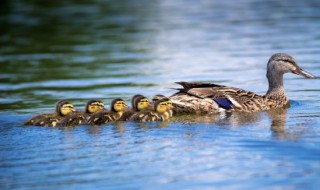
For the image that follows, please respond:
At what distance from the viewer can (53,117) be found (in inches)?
430

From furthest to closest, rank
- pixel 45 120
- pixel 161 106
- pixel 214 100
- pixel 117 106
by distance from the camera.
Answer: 1. pixel 214 100
2. pixel 161 106
3. pixel 117 106
4. pixel 45 120

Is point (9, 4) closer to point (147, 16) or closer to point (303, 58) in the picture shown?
point (147, 16)

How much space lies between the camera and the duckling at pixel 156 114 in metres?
10.9

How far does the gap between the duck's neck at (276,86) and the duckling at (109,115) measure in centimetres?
249

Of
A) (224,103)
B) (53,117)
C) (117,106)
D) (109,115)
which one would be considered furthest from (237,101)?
(53,117)

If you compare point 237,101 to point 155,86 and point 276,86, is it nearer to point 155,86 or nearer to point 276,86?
point 276,86

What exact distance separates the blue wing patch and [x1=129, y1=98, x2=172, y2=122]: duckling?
887 mm

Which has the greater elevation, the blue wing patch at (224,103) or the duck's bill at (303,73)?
the duck's bill at (303,73)

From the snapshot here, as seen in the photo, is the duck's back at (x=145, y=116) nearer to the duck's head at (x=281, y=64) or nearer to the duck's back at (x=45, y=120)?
the duck's back at (x=45, y=120)

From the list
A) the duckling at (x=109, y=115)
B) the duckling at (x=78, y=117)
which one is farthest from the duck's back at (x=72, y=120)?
the duckling at (x=109, y=115)

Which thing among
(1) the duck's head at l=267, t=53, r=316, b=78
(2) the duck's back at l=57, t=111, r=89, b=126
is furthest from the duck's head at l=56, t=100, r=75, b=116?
(1) the duck's head at l=267, t=53, r=316, b=78

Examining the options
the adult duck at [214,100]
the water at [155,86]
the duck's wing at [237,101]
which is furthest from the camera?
the duck's wing at [237,101]

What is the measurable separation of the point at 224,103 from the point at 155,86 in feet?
10.3

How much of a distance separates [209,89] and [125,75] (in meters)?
4.45
